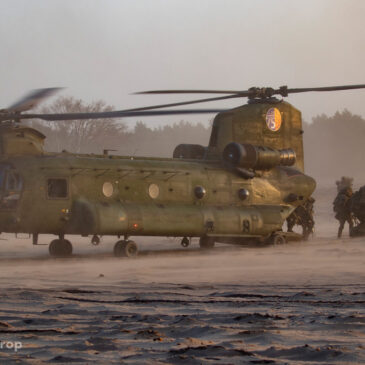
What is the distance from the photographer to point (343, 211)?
913 inches

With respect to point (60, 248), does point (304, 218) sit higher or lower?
higher

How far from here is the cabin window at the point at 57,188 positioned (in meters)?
17.0

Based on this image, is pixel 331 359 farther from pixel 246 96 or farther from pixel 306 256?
pixel 246 96

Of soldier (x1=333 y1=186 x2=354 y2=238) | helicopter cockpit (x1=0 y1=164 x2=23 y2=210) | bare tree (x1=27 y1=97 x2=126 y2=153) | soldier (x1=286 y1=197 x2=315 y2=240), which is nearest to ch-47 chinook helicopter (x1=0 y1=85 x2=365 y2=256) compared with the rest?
helicopter cockpit (x1=0 y1=164 x2=23 y2=210)

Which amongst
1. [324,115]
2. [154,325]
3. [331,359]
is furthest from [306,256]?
[324,115]

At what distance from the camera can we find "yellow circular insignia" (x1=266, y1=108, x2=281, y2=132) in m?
21.0

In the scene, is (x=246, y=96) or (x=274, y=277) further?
(x=246, y=96)

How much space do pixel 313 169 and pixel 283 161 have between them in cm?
7063

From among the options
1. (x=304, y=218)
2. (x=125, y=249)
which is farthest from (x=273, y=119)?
(x=125, y=249)

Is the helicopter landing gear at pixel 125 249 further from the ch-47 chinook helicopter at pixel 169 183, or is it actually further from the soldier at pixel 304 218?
the soldier at pixel 304 218

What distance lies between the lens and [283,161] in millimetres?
20844

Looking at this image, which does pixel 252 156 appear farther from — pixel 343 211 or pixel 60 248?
pixel 60 248

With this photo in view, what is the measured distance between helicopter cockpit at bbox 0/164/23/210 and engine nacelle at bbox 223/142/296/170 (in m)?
5.76

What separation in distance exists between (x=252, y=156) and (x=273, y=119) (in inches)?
66.7
